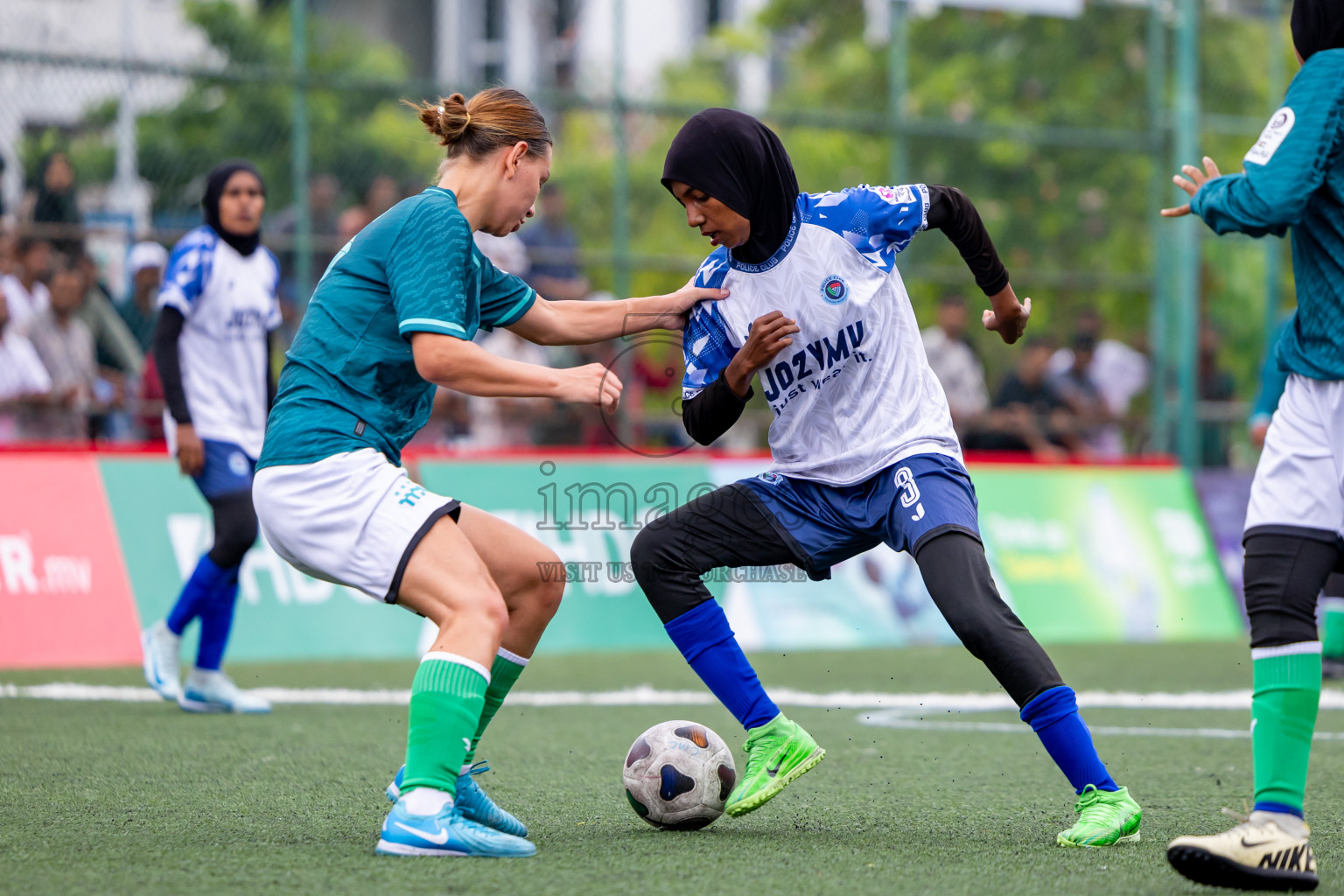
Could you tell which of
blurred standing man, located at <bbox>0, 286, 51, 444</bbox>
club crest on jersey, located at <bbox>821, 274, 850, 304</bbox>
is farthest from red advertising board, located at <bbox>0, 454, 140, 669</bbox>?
club crest on jersey, located at <bbox>821, 274, 850, 304</bbox>

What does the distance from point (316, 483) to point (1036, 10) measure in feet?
35.7

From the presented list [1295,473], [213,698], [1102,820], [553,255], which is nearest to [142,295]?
[553,255]

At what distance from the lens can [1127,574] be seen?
11961mm

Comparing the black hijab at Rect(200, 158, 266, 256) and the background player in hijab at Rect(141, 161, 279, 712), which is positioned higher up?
the black hijab at Rect(200, 158, 266, 256)

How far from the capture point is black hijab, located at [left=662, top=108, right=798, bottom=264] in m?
4.45

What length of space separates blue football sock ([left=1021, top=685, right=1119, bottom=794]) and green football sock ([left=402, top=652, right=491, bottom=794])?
1501mm

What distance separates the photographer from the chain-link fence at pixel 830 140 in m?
10.5

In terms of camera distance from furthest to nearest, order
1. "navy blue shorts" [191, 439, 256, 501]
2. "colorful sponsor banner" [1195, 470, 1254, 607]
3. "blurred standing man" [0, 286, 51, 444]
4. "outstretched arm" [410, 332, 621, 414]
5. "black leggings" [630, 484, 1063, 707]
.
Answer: "colorful sponsor banner" [1195, 470, 1254, 607] → "blurred standing man" [0, 286, 51, 444] → "navy blue shorts" [191, 439, 256, 501] → "black leggings" [630, 484, 1063, 707] → "outstretched arm" [410, 332, 621, 414]

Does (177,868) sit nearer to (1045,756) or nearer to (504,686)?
(504,686)

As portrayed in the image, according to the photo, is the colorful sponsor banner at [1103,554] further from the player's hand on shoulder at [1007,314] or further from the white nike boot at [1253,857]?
the white nike boot at [1253,857]

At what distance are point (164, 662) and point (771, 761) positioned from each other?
12.7ft

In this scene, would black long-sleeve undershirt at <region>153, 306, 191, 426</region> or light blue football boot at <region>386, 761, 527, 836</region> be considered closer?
light blue football boot at <region>386, 761, 527, 836</region>

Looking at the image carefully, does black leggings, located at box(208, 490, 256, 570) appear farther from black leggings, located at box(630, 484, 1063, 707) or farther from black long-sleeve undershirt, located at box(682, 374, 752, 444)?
black long-sleeve undershirt, located at box(682, 374, 752, 444)

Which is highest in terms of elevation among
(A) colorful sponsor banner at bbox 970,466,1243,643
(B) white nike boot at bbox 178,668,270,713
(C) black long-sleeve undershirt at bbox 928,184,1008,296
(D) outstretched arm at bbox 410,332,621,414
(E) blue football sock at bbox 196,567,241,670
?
(C) black long-sleeve undershirt at bbox 928,184,1008,296
